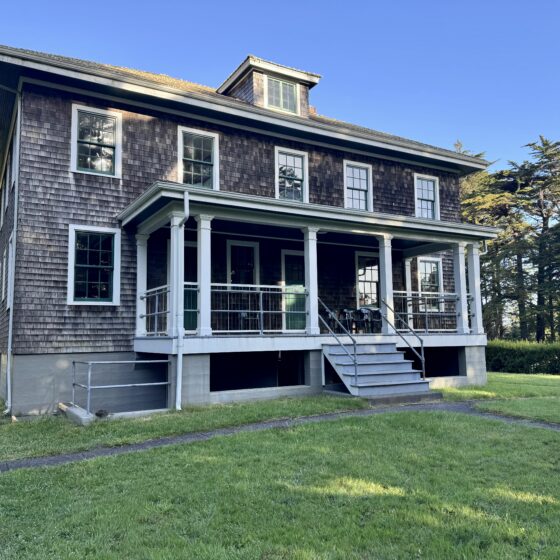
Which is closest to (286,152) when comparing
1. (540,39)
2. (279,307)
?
(279,307)

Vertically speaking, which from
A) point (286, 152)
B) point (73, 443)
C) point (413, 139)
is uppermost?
point (413, 139)

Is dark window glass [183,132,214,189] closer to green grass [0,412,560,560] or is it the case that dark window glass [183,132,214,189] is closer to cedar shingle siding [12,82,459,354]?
cedar shingle siding [12,82,459,354]

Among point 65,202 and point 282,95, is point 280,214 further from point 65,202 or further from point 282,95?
point 282,95

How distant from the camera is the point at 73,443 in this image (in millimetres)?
6785

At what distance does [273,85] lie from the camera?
14359mm

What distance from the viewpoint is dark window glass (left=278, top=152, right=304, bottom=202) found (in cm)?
1346

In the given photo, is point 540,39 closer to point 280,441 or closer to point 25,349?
point 280,441

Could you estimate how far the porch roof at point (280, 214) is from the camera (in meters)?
9.64

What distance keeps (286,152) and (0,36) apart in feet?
22.6

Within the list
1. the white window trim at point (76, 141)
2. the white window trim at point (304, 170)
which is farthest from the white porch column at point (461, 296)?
the white window trim at point (76, 141)

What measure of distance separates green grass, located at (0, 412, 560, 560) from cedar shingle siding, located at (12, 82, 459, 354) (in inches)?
208

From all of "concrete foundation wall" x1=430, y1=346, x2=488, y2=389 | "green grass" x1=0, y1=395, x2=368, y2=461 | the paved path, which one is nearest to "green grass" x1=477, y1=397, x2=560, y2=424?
Answer: the paved path

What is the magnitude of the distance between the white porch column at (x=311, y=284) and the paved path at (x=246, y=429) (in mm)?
2523

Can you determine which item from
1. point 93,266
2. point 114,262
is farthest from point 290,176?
point 93,266
